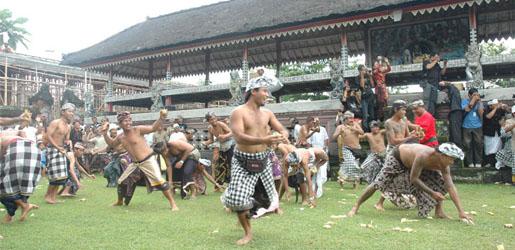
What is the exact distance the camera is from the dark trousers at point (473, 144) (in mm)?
9844

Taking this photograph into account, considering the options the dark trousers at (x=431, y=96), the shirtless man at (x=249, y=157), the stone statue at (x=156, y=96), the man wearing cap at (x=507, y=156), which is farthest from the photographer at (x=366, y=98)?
the stone statue at (x=156, y=96)

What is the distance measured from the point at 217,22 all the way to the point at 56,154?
422 inches

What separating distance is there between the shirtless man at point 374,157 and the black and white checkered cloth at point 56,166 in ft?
18.1

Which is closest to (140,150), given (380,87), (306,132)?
(306,132)

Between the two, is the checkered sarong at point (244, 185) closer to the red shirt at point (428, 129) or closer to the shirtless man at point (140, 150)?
the shirtless man at point (140, 150)

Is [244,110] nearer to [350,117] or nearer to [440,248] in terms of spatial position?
[440,248]

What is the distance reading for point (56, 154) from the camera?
7.84 m

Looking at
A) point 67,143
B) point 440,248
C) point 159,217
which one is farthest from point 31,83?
point 440,248

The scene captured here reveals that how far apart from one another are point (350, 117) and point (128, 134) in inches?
199

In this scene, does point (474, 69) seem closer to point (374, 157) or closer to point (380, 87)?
point (380, 87)

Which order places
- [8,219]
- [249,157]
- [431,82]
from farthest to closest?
[431,82], [8,219], [249,157]

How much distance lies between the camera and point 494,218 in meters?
5.71

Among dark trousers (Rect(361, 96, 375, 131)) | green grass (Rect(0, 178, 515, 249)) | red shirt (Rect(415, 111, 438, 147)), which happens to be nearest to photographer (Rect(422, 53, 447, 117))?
dark trousers (Rect(361, 96, 375, 131))

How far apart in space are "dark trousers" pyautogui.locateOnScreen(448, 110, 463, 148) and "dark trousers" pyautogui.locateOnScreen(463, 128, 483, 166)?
124 mm
